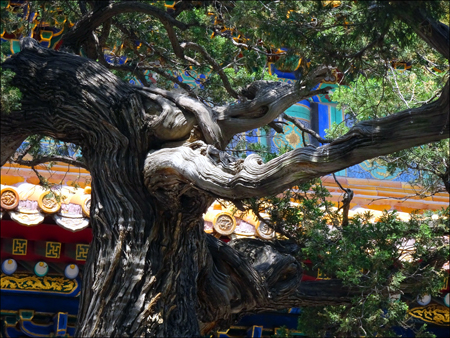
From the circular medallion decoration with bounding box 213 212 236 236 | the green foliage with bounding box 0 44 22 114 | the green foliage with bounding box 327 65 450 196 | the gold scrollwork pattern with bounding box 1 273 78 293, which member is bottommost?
the gold scrollwork pattern with bounding box 1 273 78 293

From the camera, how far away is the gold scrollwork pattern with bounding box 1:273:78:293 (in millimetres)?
6781

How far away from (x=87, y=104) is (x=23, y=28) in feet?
7.61

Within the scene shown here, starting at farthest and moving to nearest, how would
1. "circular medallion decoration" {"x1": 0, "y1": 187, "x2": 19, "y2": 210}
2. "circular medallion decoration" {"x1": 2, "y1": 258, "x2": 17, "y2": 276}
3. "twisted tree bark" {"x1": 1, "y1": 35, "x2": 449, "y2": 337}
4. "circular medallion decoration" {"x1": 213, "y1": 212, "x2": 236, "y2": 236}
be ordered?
"circular medallion decoration" {"x1": 2, "y1": 258, "x2": 17, "y2": 276}
"circular medallion decoration" {"x1": 213, "y1": 212, "x2": 236, "y2": 236}
"circular medallion decoration" {"x1": 0, "y1": 187, "x2": 19, "y2": 210}
"twisted tree bark" {"x1": 1, "y1": 35, "x2": 449, "y2": 337}

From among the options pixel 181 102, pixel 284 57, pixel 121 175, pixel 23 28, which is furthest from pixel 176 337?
pixel 23 28

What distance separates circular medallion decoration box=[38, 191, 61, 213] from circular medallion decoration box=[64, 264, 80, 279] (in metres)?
0.89

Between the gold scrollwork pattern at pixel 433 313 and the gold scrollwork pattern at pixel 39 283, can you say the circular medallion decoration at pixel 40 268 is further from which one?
the gold scrollwork pattern at pixel 433 313

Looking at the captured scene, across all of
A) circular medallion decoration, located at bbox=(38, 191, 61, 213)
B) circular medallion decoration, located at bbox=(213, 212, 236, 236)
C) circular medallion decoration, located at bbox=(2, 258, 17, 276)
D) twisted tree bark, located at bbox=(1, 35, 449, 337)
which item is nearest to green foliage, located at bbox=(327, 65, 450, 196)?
circular medallion decoration, located at bbox=(213, 212, 236, 236)

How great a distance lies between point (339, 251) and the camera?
488 centimetres

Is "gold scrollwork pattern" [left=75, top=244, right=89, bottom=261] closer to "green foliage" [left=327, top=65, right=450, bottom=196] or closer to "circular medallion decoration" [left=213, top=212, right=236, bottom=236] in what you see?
"circular medallion decoration" [left=213, top=212, right=236, bottom=236]

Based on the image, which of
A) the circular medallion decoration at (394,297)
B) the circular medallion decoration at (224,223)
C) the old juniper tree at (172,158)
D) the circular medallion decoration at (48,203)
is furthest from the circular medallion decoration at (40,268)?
→ the circular medallion decoration at (394,297)

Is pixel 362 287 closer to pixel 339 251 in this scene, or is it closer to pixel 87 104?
pixel 339 251

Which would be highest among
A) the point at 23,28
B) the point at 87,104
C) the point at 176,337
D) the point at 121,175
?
the point at 23,28

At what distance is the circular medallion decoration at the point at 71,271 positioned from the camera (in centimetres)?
665

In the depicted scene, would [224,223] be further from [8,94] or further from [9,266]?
[8,94]
